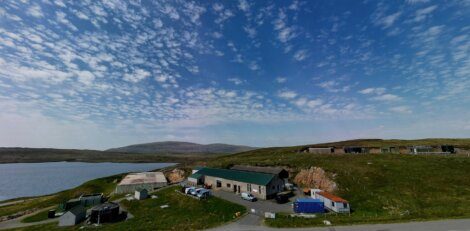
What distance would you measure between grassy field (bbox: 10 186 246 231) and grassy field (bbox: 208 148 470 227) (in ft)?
35.2

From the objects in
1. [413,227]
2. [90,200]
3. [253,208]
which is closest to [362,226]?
[413,227]

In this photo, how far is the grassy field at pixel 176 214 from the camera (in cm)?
3994

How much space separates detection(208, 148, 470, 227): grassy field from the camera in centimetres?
3906

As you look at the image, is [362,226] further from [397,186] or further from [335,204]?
[397,186]

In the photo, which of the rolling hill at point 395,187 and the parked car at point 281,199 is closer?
the rolling hill at point 395,187

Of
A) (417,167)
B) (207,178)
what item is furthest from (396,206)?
(207,178)

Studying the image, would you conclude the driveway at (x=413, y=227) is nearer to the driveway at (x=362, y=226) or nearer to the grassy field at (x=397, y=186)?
the driveway at (x=362, y=226)

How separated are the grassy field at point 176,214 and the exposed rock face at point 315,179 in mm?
23388

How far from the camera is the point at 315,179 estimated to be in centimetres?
6419

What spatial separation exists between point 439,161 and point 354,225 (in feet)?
157

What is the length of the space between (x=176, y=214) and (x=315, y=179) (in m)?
37.0

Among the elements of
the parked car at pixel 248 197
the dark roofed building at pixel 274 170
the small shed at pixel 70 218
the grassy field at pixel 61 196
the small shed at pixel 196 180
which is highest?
the dark roofed building at pixel 274 170

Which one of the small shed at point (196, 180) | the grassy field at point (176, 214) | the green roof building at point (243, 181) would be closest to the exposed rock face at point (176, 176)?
the green roof building at point (243, 181)

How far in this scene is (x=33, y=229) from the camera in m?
44.9
